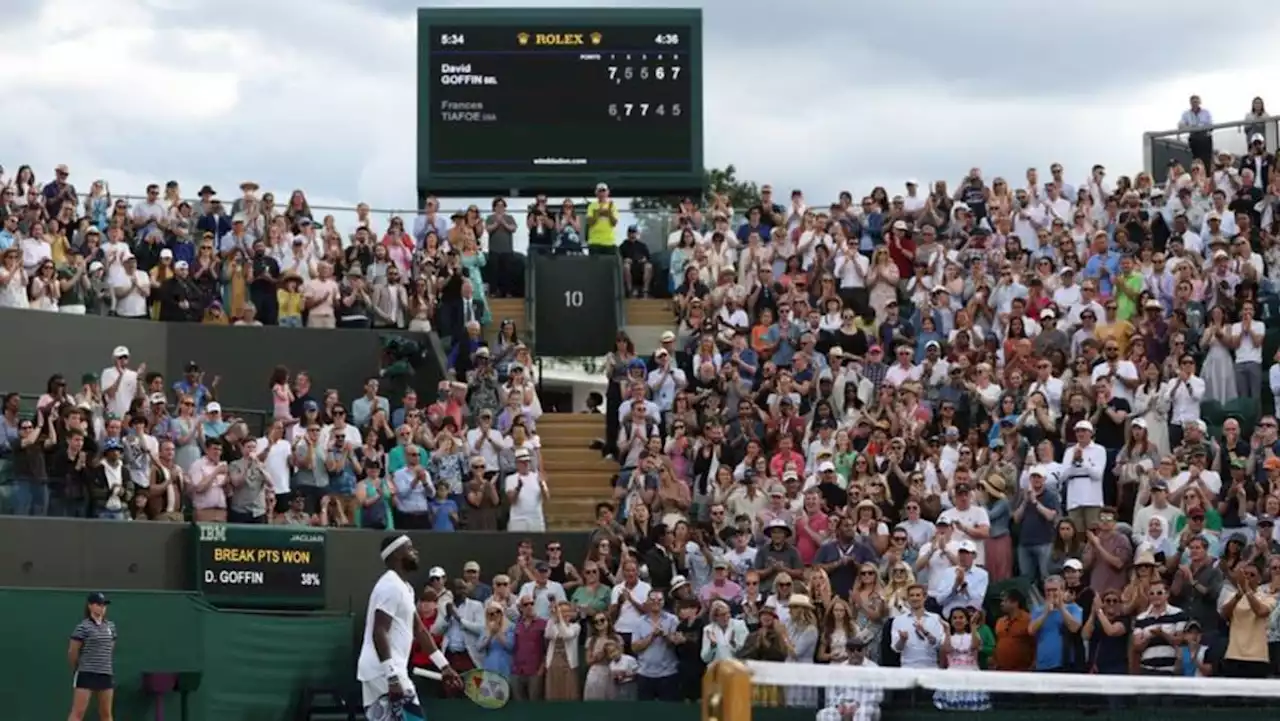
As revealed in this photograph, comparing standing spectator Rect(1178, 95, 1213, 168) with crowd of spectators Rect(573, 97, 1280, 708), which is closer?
crowd of spectators Rect(573, 97, 1280, 708)

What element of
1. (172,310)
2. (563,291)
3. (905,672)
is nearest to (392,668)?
(905,672)

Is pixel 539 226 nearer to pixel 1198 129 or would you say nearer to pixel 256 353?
pixel 256 353

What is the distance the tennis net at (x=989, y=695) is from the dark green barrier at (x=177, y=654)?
18.9 feet

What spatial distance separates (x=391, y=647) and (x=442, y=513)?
12392mm

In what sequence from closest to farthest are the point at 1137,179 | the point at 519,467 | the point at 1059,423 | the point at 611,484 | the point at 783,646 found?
1. the point at 783,646
2. the point at 1059,423
3. the point at 519,467
4. the point at 611,484
5. the point at 1137,179

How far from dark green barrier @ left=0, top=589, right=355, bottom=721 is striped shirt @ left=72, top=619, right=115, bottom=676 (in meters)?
0.93

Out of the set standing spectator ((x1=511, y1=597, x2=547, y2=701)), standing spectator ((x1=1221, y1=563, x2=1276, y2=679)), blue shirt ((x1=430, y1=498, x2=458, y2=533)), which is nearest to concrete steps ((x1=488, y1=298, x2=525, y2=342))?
blue shirt ((x1=430, y1=498, x2=458, y2=533))

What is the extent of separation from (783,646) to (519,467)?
6.11 m

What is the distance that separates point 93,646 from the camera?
24.4 m

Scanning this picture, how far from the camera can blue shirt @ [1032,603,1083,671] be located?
2456 centimetres

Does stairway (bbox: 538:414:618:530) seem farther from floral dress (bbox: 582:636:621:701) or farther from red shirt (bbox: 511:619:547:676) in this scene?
floral dress (bbox: 582:636:621:701)

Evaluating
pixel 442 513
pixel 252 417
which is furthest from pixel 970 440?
pixel 252 417

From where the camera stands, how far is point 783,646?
25.1 m

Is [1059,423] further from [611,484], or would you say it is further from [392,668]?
[392,668]
